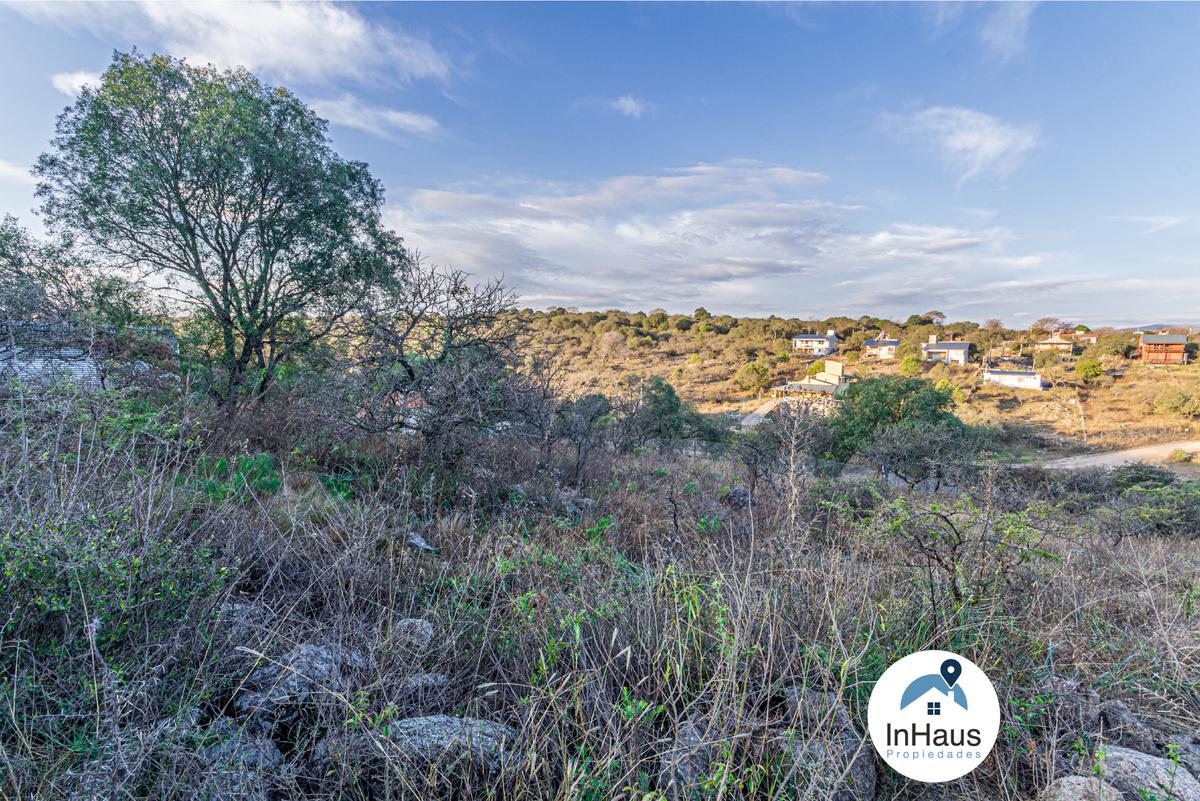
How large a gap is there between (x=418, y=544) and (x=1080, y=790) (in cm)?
376

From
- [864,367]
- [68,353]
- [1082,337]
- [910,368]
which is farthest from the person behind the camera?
[1082,337]

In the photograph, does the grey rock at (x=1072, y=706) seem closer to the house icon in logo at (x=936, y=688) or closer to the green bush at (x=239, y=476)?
the house icon in logo at (x=936, y=688)

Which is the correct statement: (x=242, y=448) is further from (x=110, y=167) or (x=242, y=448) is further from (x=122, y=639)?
(x=110, y=167)

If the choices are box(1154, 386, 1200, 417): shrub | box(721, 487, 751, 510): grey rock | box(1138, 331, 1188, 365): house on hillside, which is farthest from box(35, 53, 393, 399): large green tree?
box(1138, 331, 1188, 365): house on hillside

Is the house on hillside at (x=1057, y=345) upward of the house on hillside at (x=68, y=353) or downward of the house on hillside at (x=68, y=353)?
upward

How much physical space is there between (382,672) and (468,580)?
882 mm

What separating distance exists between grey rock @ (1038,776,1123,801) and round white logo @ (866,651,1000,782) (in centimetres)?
17

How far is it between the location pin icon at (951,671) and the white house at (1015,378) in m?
47.4

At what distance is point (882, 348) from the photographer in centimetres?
5531

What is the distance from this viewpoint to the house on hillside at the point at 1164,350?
46.4 meters

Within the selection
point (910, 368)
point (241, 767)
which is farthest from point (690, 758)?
point (910, 368)

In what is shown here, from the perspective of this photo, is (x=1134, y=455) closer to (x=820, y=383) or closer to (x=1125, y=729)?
(x=820, y=383)

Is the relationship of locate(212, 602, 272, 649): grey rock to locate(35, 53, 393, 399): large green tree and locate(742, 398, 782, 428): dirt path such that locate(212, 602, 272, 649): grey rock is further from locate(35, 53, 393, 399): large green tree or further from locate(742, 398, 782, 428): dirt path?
locate(742, 398, 782, 428): dirt path

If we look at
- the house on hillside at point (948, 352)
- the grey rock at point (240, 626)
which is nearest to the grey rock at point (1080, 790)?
the grey rock at point (240, 626)
